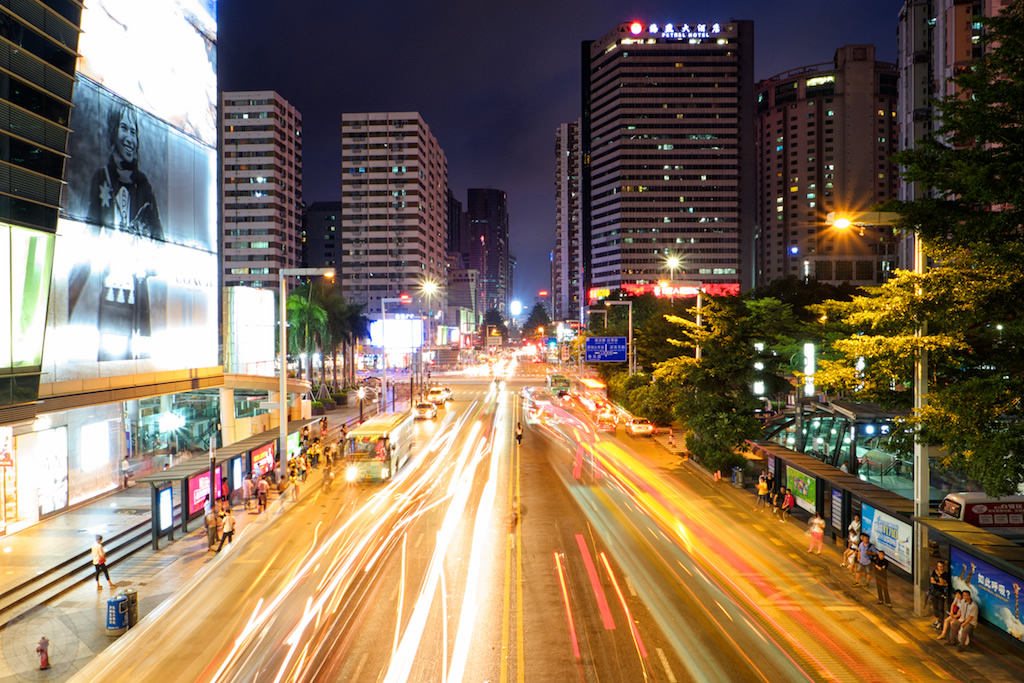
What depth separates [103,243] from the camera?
25531mm

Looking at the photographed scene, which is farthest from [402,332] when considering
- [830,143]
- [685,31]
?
[830,143]

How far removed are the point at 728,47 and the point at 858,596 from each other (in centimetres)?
17106

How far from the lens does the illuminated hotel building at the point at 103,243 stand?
59.6 feet

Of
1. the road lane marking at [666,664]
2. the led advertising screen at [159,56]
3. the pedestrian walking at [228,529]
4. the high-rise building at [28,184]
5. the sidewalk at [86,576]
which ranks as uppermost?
the led advertising screen at [159,56]

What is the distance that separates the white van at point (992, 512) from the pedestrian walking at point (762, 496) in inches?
227

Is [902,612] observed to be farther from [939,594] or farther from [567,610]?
[567,610]

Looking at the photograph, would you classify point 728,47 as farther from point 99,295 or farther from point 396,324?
point 99,295

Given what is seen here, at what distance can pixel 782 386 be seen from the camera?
29.4 m

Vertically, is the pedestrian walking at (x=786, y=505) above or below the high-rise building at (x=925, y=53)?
below

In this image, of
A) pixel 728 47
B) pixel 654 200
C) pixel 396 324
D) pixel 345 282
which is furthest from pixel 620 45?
pixel 396 324

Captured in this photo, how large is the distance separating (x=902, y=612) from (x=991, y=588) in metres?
2.22

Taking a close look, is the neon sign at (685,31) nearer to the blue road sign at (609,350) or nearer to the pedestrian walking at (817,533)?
the blue road sign at (609,350)

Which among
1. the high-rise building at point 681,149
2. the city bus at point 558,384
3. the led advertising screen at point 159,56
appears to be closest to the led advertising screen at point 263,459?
the led advertising screen at point 159,56

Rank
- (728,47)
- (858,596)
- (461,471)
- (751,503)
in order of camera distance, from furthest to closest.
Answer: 1. (728,47)
2. (461,471)
3. (751,503)
4. (858,596)
